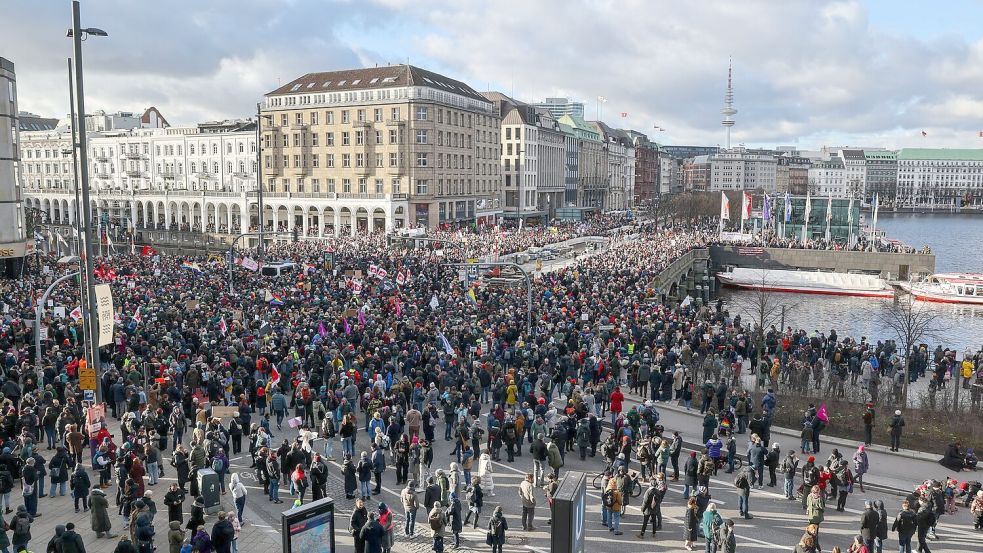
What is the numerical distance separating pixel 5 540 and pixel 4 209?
37.3m

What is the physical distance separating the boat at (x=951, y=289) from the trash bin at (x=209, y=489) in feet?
214

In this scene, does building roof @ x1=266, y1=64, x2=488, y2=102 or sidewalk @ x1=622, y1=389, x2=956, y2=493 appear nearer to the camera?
sidewalk @ x1=622, y1=389, x2=956, y2=493

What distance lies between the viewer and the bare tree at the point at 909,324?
98.0 feet

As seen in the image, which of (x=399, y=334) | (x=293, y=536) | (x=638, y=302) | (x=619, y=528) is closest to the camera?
(x=293, y=536)

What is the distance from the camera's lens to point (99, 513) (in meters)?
14.7

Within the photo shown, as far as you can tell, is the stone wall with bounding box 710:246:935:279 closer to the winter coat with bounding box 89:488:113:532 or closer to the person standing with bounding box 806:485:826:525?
the person standing with bounding box 806:485:826:525

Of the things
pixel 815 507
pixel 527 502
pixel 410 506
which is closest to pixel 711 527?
pixel 815 507

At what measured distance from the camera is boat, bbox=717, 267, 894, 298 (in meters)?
75.6

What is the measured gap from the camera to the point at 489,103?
108625mm

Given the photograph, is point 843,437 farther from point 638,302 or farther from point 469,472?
point 638,302

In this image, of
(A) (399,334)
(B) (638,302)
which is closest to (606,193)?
(B) (638,302)

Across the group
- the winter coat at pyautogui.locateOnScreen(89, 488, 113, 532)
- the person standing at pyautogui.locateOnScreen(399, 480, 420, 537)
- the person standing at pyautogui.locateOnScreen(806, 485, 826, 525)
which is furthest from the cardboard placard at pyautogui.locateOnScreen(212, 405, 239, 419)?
the person standing at pyautogui.locateOnScreen(806, 485, 826, 525)

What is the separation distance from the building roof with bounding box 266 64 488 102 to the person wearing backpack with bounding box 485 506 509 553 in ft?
259

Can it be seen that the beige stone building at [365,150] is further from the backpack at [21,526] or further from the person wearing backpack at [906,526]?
the person wearing backpack at [906,526]
